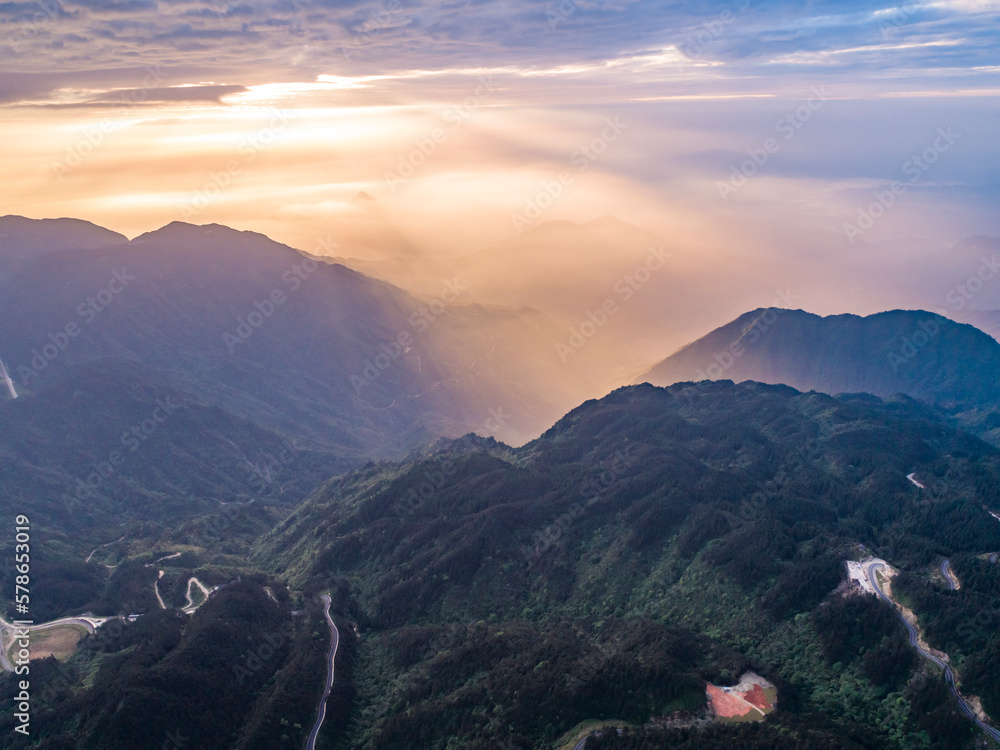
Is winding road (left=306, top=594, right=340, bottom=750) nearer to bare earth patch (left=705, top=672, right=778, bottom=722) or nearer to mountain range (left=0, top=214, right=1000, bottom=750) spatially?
mountain range (left=0, top=214, right=1000, bottom=750)

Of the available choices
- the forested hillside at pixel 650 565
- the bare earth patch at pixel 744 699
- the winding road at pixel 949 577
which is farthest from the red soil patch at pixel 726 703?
the winding road at pixel 949 577

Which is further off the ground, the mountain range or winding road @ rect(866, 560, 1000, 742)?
winding road @ rect(866, 560, 1000, 742)

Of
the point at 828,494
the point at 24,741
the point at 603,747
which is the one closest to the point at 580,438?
the point at 828,494

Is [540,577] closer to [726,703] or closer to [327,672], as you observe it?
[327,672]

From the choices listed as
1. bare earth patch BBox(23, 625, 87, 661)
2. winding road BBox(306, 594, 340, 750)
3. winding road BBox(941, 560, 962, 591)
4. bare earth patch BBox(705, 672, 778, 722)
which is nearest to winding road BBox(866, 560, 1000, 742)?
winding road BBox(941, 560, 962, 591)

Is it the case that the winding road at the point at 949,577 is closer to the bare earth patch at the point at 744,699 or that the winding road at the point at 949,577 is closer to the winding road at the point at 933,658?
the winding road at the point at 933,658

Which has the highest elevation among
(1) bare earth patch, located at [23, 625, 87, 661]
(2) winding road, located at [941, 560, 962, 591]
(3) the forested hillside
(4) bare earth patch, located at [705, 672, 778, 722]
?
(4) bare earth patch, located at [705, 672, 778, 722]

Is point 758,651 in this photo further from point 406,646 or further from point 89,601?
point 89,601
